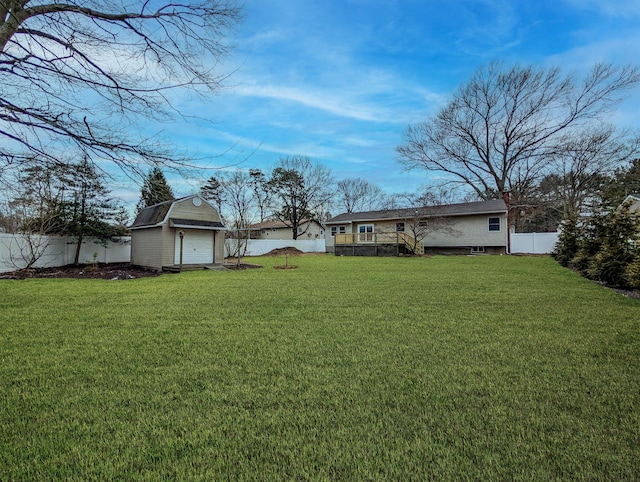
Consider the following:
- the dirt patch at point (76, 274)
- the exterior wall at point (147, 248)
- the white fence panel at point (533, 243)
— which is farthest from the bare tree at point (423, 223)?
the dirt patch at point (76, 274)

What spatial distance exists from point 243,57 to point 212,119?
85cm

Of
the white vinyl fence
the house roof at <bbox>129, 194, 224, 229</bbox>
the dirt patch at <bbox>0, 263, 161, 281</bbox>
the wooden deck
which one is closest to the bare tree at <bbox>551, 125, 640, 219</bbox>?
the wooden deck

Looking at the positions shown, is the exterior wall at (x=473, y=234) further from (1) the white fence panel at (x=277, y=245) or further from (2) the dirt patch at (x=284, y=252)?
(1) the white fence panel at (x=277, y=245)

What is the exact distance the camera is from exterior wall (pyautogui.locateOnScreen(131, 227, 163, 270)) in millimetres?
14055

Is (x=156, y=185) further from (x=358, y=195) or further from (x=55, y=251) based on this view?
(x=358, y=195)

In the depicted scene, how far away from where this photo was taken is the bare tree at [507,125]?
894 inches

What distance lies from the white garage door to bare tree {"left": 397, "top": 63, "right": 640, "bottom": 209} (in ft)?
65.4

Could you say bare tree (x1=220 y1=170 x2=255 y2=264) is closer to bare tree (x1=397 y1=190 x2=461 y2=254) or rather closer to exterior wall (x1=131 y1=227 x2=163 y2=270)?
exterior wall (x1=131 y1=227 x2=163 y2=270)

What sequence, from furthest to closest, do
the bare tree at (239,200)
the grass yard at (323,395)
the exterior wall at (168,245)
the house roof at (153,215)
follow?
the bare tree at (239,200), the house roof at (153,215), the exterior wall at (168,245), the grass yard at (323,395)

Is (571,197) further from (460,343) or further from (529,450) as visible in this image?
(529,450)

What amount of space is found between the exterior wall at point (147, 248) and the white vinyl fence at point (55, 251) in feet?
5.60

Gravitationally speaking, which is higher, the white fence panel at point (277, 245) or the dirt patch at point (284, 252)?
the white fence panel at point (277, 245)

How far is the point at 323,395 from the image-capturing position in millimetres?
2539

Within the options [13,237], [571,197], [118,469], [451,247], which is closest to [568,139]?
[571,197]
